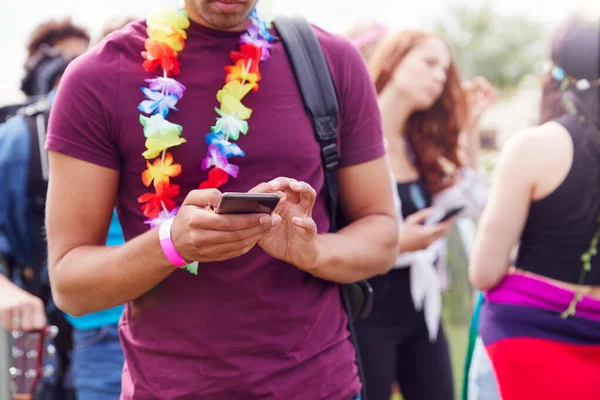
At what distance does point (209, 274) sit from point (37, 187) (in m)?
1.20

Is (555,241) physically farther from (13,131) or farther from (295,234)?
(13,131)

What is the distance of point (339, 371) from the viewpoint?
1890 mm

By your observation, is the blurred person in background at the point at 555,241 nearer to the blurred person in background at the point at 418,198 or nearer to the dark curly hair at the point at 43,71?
the blurred person in background at the point at 418,198

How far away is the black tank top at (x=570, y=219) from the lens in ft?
7.94

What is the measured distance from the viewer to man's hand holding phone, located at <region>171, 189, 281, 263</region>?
1.47 metres

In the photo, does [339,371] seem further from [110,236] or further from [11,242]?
[11,242]

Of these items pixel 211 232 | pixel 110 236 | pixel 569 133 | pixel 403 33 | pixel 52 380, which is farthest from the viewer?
pixel 403 33

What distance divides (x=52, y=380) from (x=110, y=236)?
2.24 ft

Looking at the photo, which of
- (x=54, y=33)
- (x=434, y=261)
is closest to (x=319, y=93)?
(x=434, y=261)

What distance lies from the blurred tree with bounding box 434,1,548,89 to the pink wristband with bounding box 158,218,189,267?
117 ft

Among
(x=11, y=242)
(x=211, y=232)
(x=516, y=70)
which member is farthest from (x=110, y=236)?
(x=516, y=70)

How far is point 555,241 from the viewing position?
249 cm

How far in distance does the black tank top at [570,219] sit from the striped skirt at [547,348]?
0.07m

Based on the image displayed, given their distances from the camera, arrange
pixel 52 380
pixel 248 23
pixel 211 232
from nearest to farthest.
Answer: pixel 211 232 → pixel 248 23 → pixel 52 380
